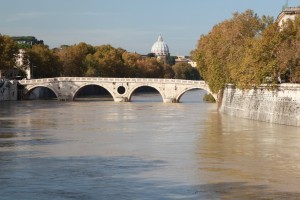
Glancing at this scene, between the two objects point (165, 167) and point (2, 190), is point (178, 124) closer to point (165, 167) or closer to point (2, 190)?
point (165, 167)

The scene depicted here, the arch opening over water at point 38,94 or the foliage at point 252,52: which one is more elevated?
the foliage at point 252,52

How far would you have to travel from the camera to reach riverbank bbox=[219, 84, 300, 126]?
3722 centimetres

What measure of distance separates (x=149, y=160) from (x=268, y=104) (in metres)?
17.3

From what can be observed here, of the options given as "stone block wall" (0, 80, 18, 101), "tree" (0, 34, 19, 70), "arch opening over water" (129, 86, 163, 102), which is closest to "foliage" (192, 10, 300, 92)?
"arch opening over water" (129, 86, 163, 102)

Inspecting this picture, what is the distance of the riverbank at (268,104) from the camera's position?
3722cm

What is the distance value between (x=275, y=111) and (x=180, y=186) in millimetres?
20619

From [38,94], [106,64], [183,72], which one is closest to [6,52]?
[38,94]

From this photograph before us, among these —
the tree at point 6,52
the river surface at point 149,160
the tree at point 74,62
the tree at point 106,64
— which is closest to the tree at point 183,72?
the tree at point 106,64

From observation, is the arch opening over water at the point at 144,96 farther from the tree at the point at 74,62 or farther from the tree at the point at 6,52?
the tree at the point at 6,52

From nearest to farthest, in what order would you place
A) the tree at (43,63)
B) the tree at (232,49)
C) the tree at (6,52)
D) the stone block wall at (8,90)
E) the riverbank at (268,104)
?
the riverbank at (268,104), the tree at (232,49), the stone block wall at (8,90), the tree at (6,52), the tree at (43,63)

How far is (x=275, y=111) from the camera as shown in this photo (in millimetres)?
39500

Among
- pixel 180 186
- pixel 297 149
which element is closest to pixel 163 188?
pixel 180 186

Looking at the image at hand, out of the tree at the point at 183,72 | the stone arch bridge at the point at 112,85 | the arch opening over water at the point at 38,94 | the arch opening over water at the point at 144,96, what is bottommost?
the arch opening over water at the point at 144,96

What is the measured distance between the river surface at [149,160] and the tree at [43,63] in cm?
4417
